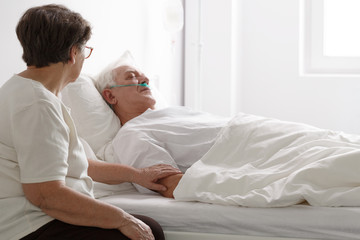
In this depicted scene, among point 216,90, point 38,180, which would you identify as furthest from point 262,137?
point 216,90

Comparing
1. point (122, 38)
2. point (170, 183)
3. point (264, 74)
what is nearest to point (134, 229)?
point (170, 183)

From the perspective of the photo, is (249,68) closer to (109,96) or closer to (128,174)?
(109,96)

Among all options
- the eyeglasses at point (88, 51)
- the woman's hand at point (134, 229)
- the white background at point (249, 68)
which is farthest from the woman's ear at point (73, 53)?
the white background at point (249, 68)

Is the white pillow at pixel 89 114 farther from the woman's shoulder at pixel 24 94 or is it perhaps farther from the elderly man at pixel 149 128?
the woman's shoulder at pixel 24 94

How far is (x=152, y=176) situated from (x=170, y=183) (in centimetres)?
7

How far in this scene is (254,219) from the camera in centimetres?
152

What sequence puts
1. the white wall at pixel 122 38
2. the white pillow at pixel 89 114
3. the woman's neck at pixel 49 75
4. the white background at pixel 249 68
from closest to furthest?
the woman's neck at pixel 49 75 → the white wall at pixel 122 38 → the white pillow at pixel 89 114 → the white background at pixel 249 68

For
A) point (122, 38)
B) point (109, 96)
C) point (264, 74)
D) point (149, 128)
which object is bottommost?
point (149, 128)

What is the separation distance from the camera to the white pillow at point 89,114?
2.04 meters

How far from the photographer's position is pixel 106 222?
134 centimetres

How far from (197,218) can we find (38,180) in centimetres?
57

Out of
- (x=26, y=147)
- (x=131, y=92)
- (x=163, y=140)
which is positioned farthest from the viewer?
(x=131, y=92)

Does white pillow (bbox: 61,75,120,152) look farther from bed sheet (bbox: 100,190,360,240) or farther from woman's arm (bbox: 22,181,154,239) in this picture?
woman's arm (bbox: 22,181,154,239)

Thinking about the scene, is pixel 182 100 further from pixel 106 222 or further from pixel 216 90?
pixel 106 222
